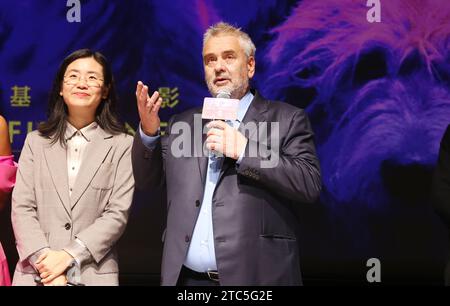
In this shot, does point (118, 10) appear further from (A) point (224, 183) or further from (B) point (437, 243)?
(B) point (437, 243)

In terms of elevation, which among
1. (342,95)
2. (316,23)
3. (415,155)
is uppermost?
(316,23)

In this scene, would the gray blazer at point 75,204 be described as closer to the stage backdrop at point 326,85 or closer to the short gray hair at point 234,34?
the short gray hair at point 234,34

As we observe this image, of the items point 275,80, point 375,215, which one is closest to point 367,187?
point 375,215

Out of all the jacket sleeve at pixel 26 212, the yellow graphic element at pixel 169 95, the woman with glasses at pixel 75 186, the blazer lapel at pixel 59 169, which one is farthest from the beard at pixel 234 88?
the yellow graphic element at pixel 169 95

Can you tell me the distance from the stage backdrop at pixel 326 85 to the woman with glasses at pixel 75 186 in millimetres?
777

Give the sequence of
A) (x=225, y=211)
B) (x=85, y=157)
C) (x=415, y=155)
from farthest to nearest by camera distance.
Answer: (x=415, y=155)
(x=85, y=157)
(x=225, y=211)

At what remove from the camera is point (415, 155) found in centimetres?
381

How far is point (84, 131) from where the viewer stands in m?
3.13

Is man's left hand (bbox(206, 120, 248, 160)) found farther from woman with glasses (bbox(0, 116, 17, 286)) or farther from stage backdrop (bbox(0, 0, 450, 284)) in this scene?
stage backdrop (bbox(0, 0, 450, 284))

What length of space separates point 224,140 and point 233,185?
0.76 ft

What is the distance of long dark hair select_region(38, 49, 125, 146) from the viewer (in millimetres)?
3129

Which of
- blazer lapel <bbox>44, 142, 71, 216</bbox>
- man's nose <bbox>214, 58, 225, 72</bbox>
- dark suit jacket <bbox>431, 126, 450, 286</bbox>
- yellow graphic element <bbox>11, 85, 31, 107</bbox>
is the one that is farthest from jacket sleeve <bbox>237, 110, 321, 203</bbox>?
yellow graphic element <bbox>11, 85, 31, 107</bbox>

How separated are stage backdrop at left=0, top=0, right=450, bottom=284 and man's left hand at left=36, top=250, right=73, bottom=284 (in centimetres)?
106
